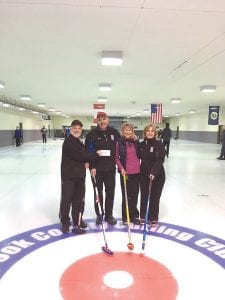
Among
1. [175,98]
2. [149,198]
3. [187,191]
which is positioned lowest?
[187,191]

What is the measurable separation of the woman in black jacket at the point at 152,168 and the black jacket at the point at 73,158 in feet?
2.33

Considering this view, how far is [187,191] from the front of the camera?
239 inches

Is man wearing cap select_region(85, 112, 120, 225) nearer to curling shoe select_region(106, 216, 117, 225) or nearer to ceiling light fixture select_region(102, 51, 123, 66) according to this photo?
curling shoe select_region(106, 216, 117, 225)

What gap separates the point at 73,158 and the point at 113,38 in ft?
9.23

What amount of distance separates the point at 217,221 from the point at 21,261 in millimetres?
2741

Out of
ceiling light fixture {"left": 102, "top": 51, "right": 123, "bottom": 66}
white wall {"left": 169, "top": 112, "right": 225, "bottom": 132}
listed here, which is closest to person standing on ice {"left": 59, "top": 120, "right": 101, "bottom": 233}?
ceiling light fixture {"left": 102, "top": 51, "right": 123, "bottom": 66}

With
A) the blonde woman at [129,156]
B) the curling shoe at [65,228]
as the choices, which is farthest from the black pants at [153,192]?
the curling shoe at [65,228]

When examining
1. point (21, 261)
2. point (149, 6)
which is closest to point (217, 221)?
point (21, 261)

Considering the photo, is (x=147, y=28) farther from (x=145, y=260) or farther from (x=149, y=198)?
(x=145, y=260)

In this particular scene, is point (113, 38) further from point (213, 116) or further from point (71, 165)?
point (213, 116)

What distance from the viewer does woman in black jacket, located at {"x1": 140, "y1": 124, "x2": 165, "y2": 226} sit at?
3783 millimetres

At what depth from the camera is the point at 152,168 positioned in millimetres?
3744

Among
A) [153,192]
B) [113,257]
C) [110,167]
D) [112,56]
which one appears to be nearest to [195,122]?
[112,56]

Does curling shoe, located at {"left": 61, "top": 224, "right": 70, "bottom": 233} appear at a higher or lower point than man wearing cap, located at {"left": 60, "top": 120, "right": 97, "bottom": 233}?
lower
